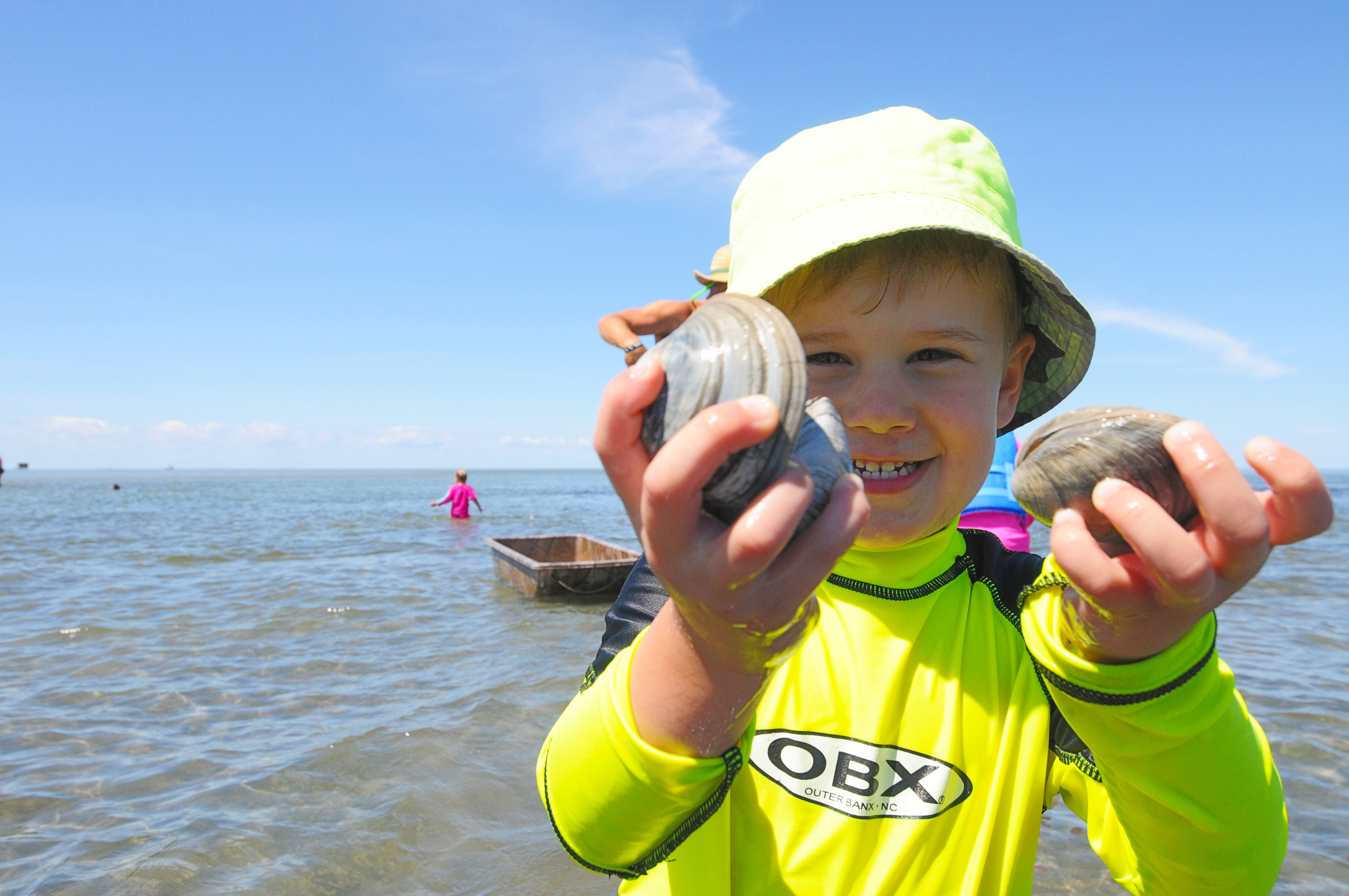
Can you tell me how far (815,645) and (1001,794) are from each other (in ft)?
1.87

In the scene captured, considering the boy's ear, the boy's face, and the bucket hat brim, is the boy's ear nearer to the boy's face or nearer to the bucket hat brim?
the bucket hat brim

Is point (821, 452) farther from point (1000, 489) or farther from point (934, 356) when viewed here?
point (1000, 489)

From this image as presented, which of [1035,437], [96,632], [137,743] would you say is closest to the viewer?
[1035,437]

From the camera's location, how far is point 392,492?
63062 millimetres

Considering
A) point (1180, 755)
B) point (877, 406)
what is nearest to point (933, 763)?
point (1180, 755)

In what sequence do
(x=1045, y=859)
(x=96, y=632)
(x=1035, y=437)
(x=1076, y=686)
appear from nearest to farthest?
1. (x=1076, y=686)
2. (x=1035, y=437)
3. (x=1045, y=859)
4. (x=96, y=632)

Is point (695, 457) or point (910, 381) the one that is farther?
point (910, 381)

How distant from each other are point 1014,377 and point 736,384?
64.3 inches

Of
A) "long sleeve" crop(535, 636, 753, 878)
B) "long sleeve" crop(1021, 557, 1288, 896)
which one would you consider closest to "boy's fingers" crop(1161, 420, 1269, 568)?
"long sleeve" crop(1021, 557, 1288, 896)

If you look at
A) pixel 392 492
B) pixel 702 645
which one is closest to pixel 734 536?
pixel 702 645

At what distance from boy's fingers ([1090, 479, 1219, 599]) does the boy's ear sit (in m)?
A: 1.22

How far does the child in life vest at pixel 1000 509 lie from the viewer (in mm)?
5672

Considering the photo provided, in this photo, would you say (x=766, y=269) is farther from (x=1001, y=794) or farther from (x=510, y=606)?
(x=510, y=606)

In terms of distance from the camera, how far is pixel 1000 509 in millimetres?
5699
